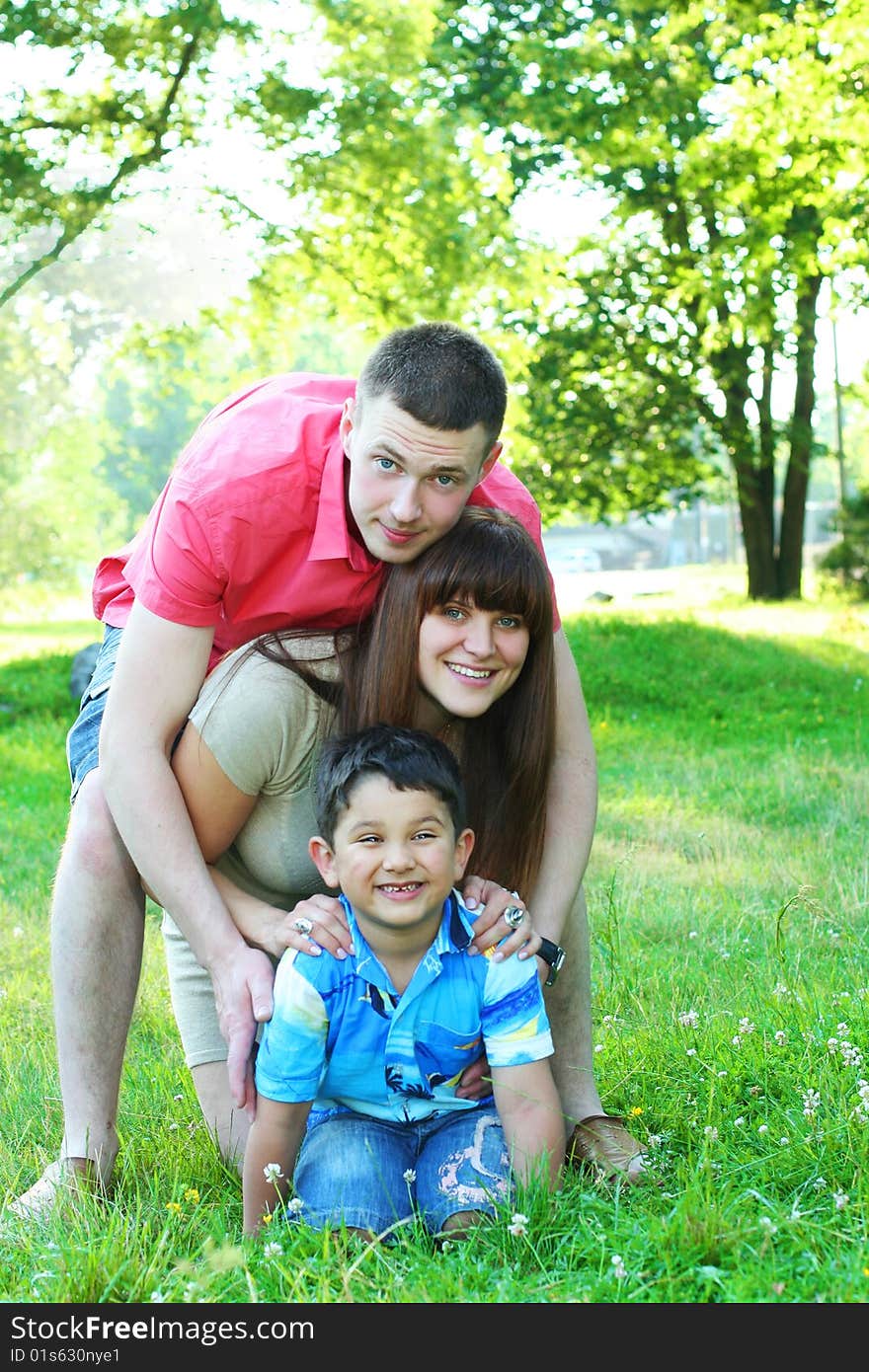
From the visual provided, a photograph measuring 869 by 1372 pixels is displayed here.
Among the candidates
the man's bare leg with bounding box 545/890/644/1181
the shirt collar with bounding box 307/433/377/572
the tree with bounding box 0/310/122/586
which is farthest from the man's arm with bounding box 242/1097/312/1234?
the tree with bounding box 0/310/122/586

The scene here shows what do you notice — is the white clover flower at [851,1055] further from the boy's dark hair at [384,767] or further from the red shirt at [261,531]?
the red shirt at [261,531]

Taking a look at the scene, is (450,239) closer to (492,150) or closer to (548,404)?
(492,150)

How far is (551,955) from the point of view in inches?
120

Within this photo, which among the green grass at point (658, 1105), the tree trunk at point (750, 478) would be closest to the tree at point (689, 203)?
the tree trunk at point (750, 478)

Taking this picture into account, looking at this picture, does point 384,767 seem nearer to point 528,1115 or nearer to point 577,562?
point 528,1115

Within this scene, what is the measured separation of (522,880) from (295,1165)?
0.78 metres

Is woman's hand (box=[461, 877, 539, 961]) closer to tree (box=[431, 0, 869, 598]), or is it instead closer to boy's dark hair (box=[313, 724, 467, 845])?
boy's dark hair (box=[313, 724, 467, 845])

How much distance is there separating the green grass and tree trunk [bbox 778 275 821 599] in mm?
12646

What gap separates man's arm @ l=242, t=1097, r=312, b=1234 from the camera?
2.79 metres

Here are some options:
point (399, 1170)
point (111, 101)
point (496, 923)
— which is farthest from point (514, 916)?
point (111, 101)

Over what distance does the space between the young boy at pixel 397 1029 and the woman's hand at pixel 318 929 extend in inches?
0.8

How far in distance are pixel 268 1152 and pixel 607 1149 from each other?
Answer: 713 millimetres

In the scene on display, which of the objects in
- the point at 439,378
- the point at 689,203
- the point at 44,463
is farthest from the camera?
the point at 44,463
